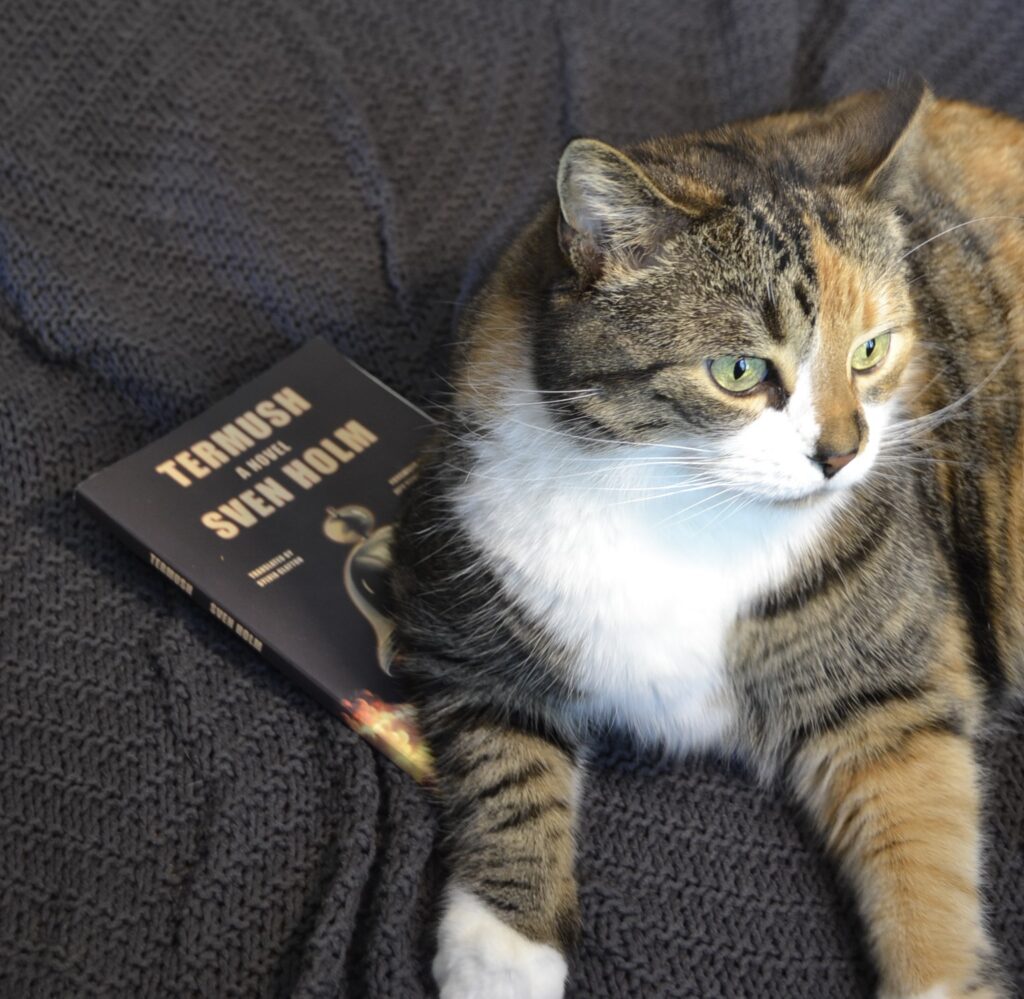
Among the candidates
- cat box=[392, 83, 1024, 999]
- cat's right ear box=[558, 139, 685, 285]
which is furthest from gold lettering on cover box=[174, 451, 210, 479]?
cat's right ear box=[558, 139, 685, 285]

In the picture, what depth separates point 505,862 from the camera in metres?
0.92

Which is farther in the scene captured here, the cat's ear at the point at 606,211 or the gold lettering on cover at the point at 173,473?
the gold lettering on cover at the point at 173,473

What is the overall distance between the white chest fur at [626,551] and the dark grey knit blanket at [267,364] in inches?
5.6

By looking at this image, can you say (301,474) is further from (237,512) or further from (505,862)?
(505,862)

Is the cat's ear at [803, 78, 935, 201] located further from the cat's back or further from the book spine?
the book spine

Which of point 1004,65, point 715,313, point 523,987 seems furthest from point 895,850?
point 1004,65

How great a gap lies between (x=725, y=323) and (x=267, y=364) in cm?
66

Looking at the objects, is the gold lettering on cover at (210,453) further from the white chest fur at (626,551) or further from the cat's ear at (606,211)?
the cat's ear at (606,211)

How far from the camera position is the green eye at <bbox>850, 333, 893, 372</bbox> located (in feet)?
2.76

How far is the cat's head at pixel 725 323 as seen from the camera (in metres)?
0.79

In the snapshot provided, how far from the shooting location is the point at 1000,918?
0.93 m

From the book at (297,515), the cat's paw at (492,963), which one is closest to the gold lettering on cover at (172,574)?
the book at (297,515)

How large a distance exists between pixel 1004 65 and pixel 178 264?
1108 millimetres

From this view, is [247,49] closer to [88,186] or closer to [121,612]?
[88,186]
